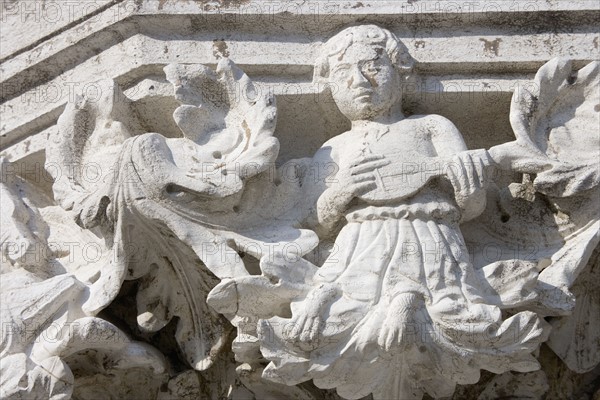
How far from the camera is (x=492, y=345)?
3488mm

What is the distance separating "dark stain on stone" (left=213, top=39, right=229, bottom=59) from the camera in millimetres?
3920

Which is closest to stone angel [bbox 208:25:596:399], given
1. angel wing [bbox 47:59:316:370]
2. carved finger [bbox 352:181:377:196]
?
carved finger [bbox 352:181:377:196]

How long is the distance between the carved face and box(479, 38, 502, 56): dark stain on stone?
25 cm

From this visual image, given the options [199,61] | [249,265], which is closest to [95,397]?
[249,265]

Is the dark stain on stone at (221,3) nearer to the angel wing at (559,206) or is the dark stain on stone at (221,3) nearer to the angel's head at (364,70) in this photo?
the angel's head at (364,70)

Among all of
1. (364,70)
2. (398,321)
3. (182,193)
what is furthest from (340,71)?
(398,321)

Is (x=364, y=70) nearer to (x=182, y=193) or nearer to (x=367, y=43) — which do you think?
(x=367, y=43)

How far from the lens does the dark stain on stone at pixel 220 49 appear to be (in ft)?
12.9

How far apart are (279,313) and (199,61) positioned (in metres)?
0.71

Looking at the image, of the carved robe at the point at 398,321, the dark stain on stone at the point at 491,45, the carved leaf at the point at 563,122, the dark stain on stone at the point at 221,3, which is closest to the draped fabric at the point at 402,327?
the carved robe at the point at 398,321

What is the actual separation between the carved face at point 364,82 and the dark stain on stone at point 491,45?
25cm

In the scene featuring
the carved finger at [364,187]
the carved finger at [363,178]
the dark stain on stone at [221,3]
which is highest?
the dark stain on stone at [221,3]

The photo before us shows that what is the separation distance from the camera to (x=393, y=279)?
3527mm

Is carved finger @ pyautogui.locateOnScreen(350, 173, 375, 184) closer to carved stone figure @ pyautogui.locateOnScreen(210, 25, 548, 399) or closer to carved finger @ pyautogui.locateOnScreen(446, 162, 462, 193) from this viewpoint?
carved stone figure @ pyautogui.locateOnScreen(210, 25, 548, 399)
